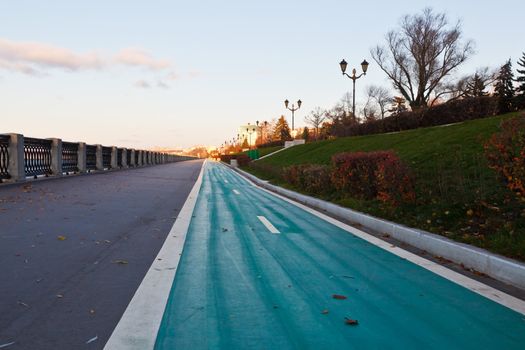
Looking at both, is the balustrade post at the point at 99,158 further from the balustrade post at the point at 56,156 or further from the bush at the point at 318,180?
the bush at the point at 318,180

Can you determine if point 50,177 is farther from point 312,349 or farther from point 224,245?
point 312,349

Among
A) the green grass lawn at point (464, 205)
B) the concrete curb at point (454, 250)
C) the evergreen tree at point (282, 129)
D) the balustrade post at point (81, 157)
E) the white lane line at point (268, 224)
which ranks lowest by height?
the white lane line at point (268, 224)

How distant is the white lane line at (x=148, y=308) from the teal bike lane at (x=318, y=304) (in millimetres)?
102

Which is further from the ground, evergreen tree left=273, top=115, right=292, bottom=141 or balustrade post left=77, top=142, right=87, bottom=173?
evergreen tree left=273, top=115, right=292, bottom=141

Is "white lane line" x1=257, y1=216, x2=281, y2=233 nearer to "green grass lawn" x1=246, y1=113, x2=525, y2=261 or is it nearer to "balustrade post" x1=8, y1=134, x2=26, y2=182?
"green grass lawn" x1=246, y1=113, x2=525, y2=261

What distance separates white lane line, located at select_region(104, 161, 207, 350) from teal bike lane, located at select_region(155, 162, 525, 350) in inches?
4.0

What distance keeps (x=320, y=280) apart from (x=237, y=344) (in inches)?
73.8

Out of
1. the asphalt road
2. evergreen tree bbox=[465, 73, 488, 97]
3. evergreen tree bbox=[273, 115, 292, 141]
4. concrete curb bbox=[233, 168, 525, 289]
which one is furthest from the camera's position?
evergreen tree bbox=[273, 115, 292, 141]

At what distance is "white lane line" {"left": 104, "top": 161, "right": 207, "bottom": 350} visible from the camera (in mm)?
3080

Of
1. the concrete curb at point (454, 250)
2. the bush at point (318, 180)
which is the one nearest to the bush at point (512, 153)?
the concrete curb at point (454, 250)

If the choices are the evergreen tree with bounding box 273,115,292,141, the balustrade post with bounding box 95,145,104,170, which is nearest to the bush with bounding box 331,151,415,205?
the balustrade post with bounding box 95,145,104,170

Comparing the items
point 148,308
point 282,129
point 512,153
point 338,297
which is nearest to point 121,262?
point 148,308

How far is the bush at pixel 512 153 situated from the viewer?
583 centimetres

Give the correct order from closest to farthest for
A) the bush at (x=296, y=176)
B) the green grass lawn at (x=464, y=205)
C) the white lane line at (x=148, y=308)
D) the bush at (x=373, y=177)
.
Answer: the white lane line at (x=148, y=308)
the green grass lawn at (x=464, y=205)
the bush at (x=373, y=177)
the bush at (x=296, y=176)
